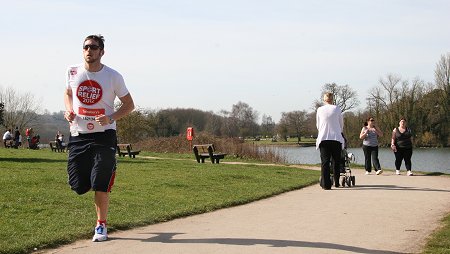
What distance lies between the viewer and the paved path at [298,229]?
5.55 meters

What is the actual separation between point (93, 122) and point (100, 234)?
1.18 meters

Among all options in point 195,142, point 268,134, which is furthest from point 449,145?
point 268,134

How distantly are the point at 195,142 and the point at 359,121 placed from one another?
3243 cm

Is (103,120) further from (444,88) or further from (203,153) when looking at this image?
(444,88)

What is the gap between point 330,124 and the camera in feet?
36.7

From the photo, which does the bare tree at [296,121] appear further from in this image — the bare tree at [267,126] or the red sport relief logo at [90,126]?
the red sport relief logo at [90,126]

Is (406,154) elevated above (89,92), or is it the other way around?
(89,92)

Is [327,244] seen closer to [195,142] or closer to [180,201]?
[180,201]

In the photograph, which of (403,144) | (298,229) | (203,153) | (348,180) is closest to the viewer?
(298,229)

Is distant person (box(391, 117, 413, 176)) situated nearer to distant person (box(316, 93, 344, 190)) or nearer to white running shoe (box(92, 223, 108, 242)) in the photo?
distant person (box(316, 93, 344, 190))

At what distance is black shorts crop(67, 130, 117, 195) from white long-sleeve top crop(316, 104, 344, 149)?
19.7ft

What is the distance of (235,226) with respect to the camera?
6883mm

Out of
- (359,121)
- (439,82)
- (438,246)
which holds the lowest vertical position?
(438,246)

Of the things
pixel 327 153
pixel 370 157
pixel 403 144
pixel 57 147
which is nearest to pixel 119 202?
pixel 327 153
